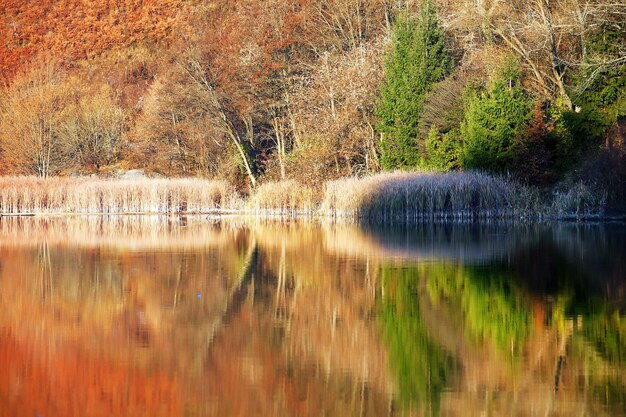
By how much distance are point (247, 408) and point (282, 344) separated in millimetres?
1977

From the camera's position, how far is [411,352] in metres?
7.82

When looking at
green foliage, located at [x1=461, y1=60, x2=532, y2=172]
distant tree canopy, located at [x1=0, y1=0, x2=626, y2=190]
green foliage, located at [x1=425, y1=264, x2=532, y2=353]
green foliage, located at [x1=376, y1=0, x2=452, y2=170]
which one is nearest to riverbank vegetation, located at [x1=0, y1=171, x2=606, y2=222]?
green foliage, located at [x1=461, y1=60, x2=532, y2=172]

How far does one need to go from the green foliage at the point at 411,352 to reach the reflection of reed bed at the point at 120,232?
8453 mm

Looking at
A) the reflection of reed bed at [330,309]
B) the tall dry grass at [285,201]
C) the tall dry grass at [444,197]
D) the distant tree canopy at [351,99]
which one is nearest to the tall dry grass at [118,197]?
the tall dry grass at [285,201]

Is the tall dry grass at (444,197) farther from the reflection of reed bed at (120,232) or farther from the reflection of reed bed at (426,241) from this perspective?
the reflection of reed bed at (120,232)

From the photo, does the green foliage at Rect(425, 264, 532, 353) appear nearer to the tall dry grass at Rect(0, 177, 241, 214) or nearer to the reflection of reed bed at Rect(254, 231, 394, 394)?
the reflection of reed bed at Rect(254, 231, 394, 394)

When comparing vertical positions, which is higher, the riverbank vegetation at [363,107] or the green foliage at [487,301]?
the riverbank vegetation at [363,107]

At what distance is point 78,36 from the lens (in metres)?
65.0

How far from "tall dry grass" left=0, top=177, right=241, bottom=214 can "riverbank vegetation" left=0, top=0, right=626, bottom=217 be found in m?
0.45

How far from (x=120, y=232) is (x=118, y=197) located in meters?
9.81

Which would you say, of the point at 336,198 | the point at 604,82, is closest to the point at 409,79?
the point at 336,198

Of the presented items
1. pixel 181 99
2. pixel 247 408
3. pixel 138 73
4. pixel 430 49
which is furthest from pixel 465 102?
pixel 138 73

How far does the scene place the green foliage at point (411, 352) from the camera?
658 cm

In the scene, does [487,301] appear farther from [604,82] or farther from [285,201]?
[285,201]
